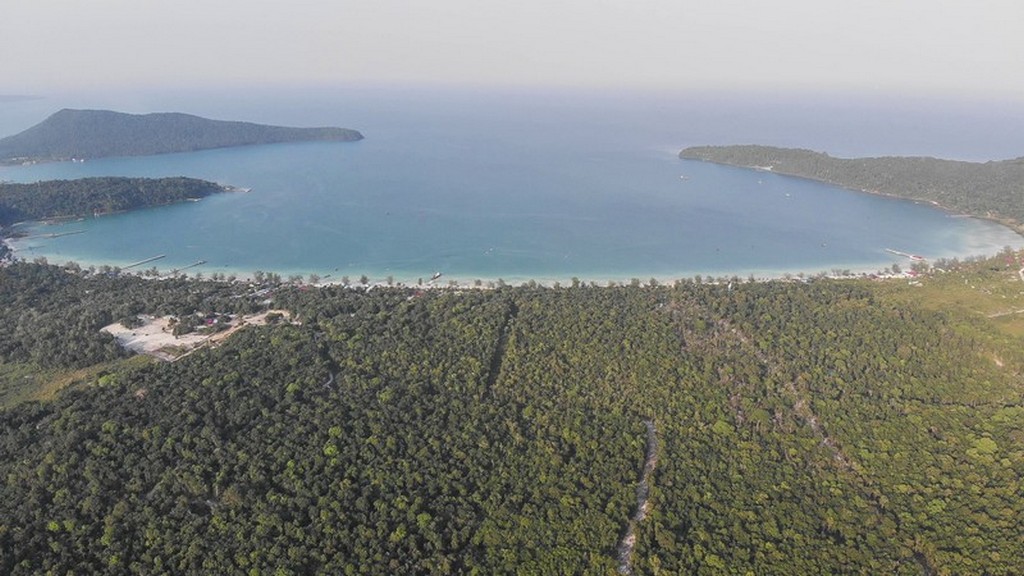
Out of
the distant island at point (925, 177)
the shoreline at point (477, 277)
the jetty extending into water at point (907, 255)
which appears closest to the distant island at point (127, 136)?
the shoreline at point (477, 277)

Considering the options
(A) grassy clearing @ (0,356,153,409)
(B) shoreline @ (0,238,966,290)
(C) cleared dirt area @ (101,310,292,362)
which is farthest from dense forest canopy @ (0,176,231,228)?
(A) grassy clearing @ (0,356,153,409)

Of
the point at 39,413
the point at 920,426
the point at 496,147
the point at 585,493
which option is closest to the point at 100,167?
the point at 496,147

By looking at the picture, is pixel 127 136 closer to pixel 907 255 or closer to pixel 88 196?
pixel 88 196

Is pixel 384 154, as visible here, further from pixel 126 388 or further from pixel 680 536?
pixel 680 536

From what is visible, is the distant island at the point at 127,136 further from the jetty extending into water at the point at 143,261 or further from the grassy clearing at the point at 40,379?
the grassy clearing at the point at 40,379

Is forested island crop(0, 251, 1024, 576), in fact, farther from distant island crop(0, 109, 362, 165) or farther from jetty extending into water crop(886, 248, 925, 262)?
distant island crop(0, 109, 362, 165)

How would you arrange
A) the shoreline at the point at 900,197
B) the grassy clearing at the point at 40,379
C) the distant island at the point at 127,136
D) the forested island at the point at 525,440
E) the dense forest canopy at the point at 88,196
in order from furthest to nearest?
1. the distant island at the point at 127,136
2. the shoreline at the point at 900,197
3. the dense forest canopy at the point at 88,196
4. the grassy clearing at the point at 40,379
5. the forested island at the point at 525,440
